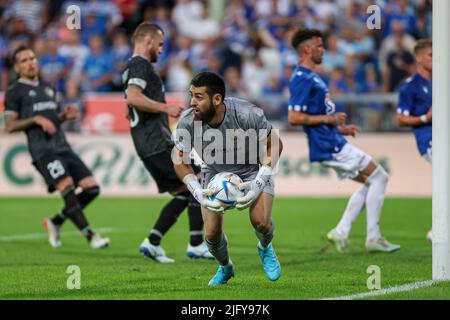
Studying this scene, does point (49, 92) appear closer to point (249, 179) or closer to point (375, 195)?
point (375, 195)

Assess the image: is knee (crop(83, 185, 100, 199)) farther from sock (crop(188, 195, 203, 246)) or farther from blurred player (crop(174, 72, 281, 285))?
blurred player (crop(174, 72, 281, 285))

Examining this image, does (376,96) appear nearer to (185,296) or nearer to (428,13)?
(428,13)

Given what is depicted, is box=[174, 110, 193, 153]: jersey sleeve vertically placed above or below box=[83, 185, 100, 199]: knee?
above

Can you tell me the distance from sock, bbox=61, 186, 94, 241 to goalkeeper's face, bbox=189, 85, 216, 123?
445cm

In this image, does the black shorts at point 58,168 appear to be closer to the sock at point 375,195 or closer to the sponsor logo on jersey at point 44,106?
the sponsor logo on jersey at point 44,106

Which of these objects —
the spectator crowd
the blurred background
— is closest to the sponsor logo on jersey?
the blurred background

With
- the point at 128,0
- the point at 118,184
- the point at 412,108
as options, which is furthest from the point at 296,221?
the point at 128,0

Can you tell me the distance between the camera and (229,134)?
8.35 metres

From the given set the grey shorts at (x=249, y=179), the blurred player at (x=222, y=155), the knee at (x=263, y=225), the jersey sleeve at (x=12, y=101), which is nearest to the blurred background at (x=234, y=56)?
the jersey sleeve at (x=12, y=101)

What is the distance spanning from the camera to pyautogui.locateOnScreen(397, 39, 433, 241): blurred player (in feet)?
40.0

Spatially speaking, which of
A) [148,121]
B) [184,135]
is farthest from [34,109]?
[184,135]

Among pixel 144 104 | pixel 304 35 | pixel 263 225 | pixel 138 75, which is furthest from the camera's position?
pixel 304 35

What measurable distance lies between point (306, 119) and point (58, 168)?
3.19m

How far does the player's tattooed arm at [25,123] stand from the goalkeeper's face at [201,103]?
4.38m
